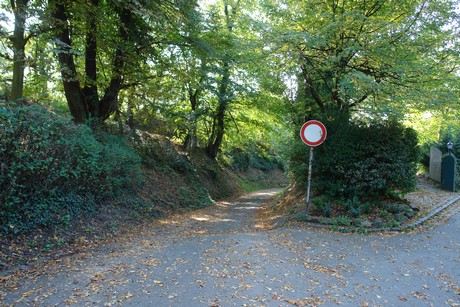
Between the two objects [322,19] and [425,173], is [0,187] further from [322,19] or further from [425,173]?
[425,173]

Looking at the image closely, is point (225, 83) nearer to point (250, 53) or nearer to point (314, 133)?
point (250, 53)

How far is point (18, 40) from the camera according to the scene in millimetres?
7742

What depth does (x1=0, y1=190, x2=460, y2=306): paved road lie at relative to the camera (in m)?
3.92

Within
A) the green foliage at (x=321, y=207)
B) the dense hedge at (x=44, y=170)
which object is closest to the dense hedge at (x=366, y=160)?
the green foliage at (x=321, y=207)

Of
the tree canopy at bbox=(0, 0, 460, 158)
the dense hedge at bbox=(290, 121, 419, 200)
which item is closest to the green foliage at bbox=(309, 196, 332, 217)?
the dense hedge at bbox=(290, 121, 419, 200)

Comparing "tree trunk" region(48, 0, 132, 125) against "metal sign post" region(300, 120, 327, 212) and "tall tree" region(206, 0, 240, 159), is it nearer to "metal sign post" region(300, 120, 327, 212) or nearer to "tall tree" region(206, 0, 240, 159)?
Result: "tall tree" region(206, 0, 240, 159)

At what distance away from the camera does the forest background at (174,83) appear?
618 centimetres

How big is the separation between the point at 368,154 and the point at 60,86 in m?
11.1

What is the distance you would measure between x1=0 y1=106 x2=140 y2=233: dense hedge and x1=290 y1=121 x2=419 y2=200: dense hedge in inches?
252

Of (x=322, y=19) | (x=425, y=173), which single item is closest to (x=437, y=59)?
(x=322, y=19)

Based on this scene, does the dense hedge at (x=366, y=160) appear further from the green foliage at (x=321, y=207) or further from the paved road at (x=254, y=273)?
the paved road at (x=254, y=273)

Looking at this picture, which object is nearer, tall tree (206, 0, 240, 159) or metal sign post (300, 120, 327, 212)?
metal sign post (300, 120, 327, 212)

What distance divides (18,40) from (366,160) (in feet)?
31.7

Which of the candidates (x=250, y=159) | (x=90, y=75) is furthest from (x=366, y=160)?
(x=250, y=159)
